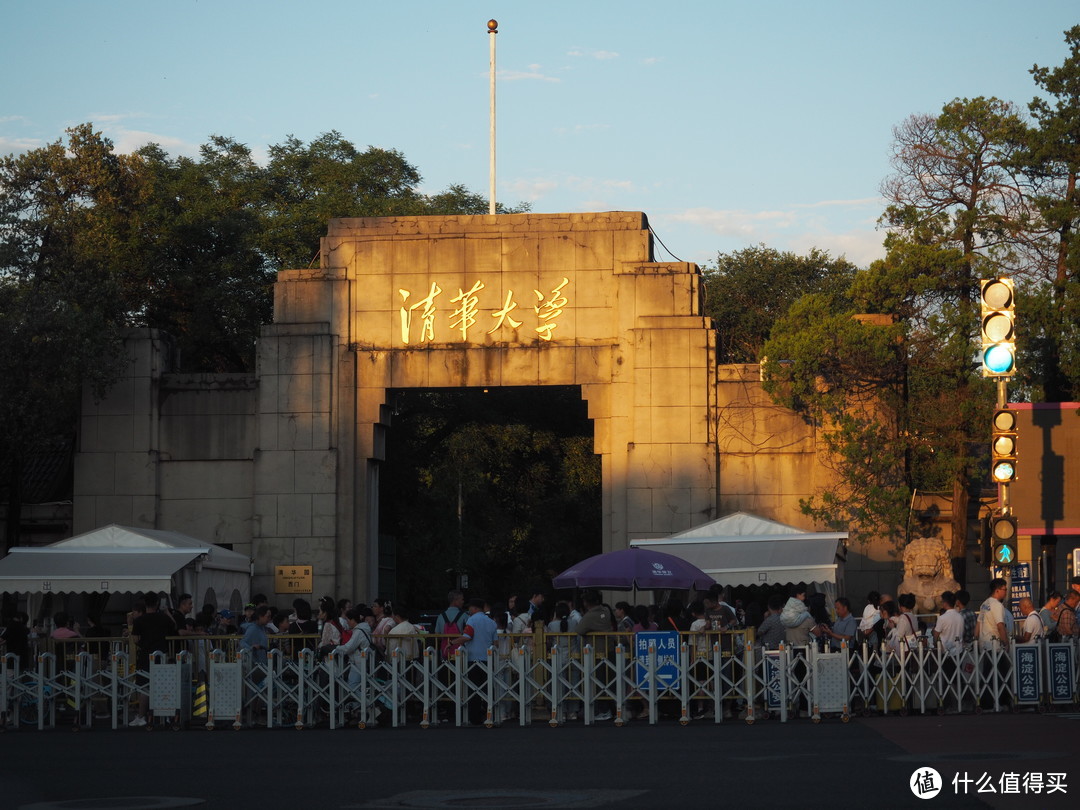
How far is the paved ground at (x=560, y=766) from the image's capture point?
11.0m

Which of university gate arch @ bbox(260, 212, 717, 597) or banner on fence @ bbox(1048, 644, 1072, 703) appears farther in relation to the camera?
university gate arch @ bbox(260, 212, 717, 597)

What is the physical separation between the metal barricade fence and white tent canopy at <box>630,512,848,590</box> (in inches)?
165

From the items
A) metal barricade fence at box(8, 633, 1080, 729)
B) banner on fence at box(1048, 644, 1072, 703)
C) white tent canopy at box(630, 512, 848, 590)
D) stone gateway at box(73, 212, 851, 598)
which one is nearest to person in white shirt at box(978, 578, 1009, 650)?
metal barricade fence at box(8, 633, 1080, 729)

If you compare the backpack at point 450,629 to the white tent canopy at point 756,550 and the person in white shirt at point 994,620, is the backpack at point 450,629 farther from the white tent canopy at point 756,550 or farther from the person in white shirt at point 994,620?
the person in white shirt at point 994,620

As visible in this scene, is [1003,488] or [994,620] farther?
[1003,488]

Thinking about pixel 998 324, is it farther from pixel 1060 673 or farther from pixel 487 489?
pixel 487 489

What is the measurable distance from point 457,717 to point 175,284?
19.8 metres

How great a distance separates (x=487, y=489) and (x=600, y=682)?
26.8m

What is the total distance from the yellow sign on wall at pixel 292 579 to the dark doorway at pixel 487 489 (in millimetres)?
3919

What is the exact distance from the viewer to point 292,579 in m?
29.3

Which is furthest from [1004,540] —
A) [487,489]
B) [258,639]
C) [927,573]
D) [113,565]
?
[487,489]

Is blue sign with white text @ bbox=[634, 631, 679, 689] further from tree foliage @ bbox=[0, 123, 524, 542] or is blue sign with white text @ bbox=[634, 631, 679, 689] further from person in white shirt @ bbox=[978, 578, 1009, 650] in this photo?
tree foliage @ bbox=[0, 123, 524, 542]

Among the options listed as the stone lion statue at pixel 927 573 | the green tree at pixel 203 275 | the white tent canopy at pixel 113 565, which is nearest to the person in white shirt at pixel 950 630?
the stone lion statue at pixel 927 573

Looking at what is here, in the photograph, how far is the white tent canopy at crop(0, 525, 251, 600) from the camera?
24.8 metres
